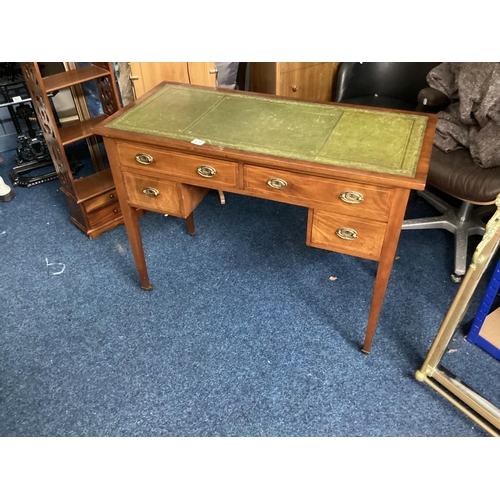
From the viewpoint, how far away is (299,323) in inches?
81.2

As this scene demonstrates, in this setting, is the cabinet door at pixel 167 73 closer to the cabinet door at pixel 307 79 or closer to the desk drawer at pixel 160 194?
the cabinet door at pixel 307 79

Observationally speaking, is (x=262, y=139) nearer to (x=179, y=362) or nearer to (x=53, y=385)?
(x=179, y=362)

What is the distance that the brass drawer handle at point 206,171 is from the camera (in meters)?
1.65

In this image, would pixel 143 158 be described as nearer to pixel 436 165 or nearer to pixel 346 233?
pixel 346 233

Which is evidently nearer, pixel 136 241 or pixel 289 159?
pixel 289 159

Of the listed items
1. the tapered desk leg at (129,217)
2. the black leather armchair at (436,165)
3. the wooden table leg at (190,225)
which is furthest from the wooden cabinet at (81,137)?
the black leather armchair at (436,165)

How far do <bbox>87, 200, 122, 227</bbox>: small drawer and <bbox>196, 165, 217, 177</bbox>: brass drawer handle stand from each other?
3.49ft

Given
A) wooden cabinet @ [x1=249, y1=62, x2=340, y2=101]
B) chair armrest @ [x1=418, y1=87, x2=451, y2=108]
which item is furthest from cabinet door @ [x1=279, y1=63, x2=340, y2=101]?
chair armrest @ [x1=418, y1=87, x2=451, y2=108]

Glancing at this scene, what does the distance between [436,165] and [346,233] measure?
2.73 ft

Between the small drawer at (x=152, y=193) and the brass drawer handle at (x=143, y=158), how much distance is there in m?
0.07

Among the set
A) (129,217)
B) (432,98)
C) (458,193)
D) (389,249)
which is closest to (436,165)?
(458,193)

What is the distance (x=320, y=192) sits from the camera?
1.53 metres
